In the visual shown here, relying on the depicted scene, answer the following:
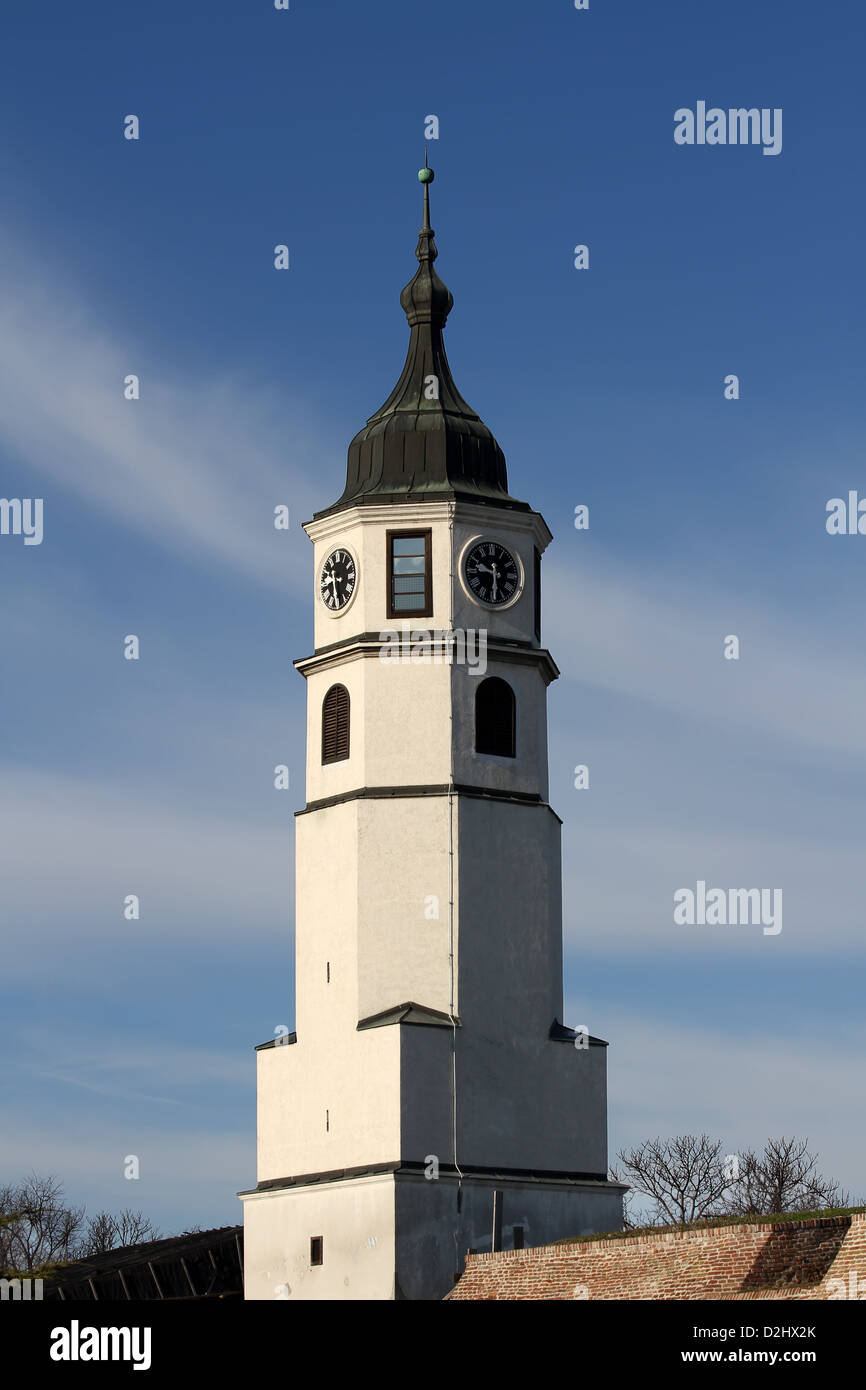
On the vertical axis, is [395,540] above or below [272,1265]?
above

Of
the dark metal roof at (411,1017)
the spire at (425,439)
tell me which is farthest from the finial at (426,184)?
the dark metal roof at (411,1017)

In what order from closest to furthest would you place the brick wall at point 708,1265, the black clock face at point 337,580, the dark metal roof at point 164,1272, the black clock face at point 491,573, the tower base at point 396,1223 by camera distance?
the brick wall at point 708,1265 < the tower base at point 396,1223 < the dark metal roof at point 164,1272 < the black clock face at point 491,573 < the black clock face at point 337,580

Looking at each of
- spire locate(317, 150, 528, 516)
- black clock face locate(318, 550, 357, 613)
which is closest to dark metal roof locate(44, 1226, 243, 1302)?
black clock face locate(318, 550, 357, 613)

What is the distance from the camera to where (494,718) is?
61000 millimetres

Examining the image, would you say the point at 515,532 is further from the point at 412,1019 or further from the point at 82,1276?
the point at 82,1276

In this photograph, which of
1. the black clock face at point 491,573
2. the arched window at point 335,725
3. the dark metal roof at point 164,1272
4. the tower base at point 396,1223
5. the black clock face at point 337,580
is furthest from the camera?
the black clock face at point 337,580

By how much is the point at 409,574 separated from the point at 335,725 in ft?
13.8

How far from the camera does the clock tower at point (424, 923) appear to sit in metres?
56.7

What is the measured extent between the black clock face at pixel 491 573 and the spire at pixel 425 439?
48.7 inches

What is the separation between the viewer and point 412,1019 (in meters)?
57.2

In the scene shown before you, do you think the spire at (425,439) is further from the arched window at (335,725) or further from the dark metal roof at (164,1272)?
the dark metal roof at (164,1272)

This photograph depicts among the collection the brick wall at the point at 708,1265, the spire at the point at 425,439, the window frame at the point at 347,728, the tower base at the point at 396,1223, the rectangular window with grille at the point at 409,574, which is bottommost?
the brick wall at the point at 708,1265
